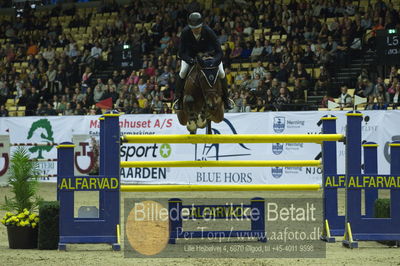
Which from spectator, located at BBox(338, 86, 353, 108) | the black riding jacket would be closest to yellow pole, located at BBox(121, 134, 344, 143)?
the black riding jacket

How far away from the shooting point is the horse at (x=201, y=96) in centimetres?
855

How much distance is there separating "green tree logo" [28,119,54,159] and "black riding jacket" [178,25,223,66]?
1212 centimetres

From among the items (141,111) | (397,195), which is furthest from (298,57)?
(397,195)

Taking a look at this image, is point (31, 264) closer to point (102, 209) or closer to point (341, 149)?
point (102, 209)

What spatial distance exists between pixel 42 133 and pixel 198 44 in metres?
12.4

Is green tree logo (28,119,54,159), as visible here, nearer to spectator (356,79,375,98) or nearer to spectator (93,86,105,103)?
spectator (93,86,105,103)

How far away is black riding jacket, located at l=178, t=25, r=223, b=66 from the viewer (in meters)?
8.80

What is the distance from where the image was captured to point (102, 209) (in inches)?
363

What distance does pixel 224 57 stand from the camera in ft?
71.4

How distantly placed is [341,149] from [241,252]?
888 cm

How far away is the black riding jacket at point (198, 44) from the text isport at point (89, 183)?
1912 millimetres

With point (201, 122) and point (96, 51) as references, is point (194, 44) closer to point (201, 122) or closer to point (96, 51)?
point (201, 122)

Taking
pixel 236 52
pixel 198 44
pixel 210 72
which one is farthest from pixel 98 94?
pixel 210 72

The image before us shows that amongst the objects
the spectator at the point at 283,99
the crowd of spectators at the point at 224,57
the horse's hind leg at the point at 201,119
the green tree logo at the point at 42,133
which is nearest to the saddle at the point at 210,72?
the horse's hind leg at the point at 201,119
